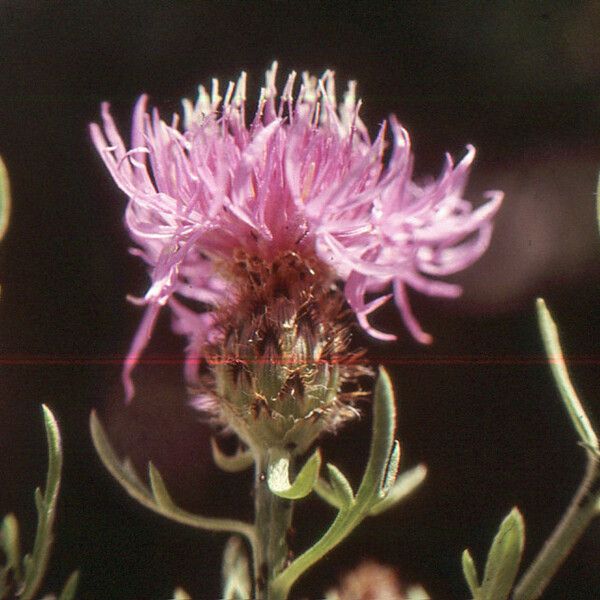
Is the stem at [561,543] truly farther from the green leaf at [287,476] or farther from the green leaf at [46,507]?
the green leaf at [46,507]

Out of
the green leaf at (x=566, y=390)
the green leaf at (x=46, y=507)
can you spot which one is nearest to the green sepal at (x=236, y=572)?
the green leaf at (x=46, y=507)

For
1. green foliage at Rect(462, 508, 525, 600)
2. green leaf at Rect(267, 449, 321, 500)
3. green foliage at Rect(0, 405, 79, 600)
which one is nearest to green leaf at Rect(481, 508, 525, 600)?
green foliage at Rect(462, 508, 525, 600)

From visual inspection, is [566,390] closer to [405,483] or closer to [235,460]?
[405,483]

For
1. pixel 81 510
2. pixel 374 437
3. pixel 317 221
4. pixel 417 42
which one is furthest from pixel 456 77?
pixel 81 510

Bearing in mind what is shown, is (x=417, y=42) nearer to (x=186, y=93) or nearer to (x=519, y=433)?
(x=186, y=93)

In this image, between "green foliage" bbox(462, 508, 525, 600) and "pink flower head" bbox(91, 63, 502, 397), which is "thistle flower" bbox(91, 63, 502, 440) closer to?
"pink flower head" bbox(91, 63, 502, 397)

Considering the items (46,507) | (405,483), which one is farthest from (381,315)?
(46,507)
